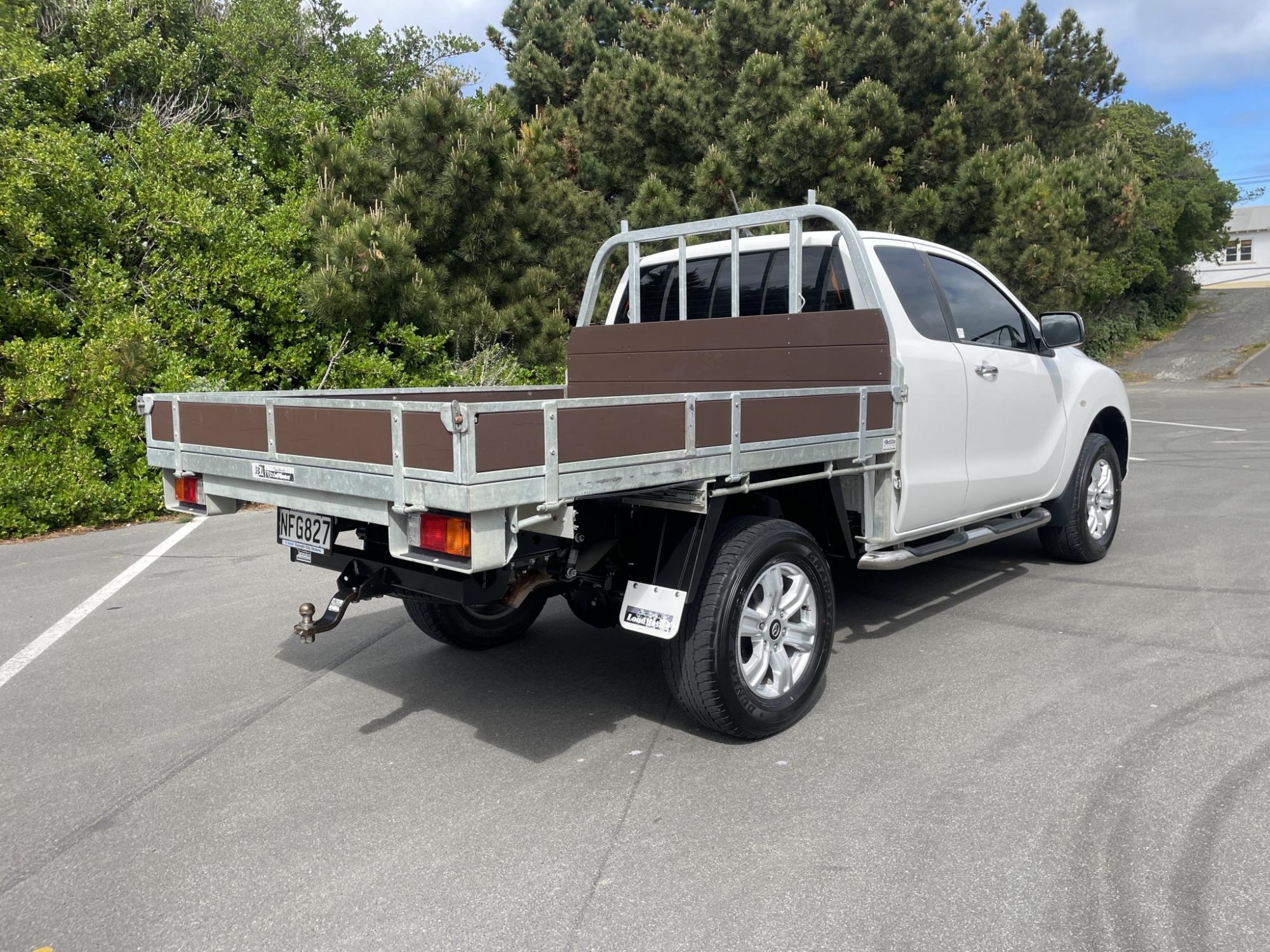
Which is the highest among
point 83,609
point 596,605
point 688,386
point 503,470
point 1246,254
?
point 1246,254

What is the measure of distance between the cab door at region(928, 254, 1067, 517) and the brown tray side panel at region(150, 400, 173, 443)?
12.8 ft

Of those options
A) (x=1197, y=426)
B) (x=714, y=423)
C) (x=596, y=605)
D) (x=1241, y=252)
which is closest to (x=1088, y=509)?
(x=596, y=605)

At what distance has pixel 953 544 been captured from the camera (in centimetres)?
516

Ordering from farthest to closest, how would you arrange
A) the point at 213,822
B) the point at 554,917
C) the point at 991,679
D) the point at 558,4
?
1. the point at 558,4
2. the point at 991,679
3. the point at 213,822
4. the point at 554,917

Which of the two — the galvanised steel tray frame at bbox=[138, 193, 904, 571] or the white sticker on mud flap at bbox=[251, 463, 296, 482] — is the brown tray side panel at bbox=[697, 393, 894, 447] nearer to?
the galvanised steel tray frame at bbox=[138, 193, 904, 571]

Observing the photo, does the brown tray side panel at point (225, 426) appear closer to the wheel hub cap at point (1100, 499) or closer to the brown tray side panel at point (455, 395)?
the brown tray side panel at point (455, 395)

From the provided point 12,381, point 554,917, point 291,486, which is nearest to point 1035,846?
point 554,917

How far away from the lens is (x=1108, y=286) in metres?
25.6

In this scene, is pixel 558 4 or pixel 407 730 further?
pixel 558 4

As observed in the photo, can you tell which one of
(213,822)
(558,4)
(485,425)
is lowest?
(213,822)

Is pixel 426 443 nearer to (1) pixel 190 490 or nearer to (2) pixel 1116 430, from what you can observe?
(1) pixel 190 490

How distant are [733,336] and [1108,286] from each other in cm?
2411

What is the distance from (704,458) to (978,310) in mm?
2924

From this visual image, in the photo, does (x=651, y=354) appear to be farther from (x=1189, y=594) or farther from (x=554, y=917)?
(x=1189, y=594)
